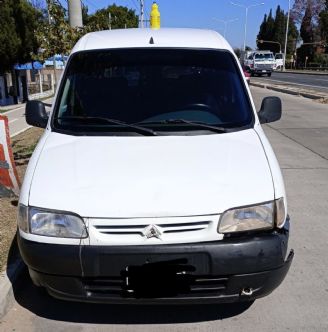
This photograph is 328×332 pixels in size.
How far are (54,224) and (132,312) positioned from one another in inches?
Result: 38.4

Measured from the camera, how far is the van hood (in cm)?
296

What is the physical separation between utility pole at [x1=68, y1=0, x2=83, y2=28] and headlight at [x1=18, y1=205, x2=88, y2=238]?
8.41 m

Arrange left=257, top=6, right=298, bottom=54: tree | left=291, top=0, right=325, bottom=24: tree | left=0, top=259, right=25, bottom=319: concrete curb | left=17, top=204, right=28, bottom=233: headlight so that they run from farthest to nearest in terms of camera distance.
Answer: left=257, top=6, right=298, bottom=54: tree < left=291, top=0, right=325, bottom=24: tree < left=0, top=259, right=25, bottom=319: concrete curb < left=17, top=204, right=28, bottom=233: headlight

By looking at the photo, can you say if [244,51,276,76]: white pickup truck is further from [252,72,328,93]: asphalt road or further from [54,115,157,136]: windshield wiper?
[54,115,157,136]: windshield wiper

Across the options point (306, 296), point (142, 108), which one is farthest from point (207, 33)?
point (306, 296)

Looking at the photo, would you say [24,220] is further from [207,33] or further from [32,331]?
[207,33]

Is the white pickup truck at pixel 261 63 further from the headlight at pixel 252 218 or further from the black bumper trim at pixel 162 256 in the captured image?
the black bumper trim at pixel 162 256

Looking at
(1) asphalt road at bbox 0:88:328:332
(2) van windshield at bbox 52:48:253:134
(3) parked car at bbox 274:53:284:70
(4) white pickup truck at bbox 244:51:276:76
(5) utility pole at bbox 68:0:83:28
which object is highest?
(5) utility pole at bbox 68:0:83:28

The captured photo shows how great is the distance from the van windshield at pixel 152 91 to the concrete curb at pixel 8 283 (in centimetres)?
119

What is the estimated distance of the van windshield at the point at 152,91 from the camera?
3.99 metres

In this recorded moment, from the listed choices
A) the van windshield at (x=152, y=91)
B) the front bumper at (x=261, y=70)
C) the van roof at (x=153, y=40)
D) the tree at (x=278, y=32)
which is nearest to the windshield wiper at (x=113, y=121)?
the van windshield at (x=152, y=91)

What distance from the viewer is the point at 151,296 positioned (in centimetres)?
300

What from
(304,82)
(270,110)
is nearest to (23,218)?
(270,110)

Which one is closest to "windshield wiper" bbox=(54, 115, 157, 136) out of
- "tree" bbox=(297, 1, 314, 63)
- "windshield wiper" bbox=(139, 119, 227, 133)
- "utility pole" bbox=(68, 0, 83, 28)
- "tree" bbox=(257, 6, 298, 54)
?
"windshield wiper" bbox=(139, 119, 227, 133)
